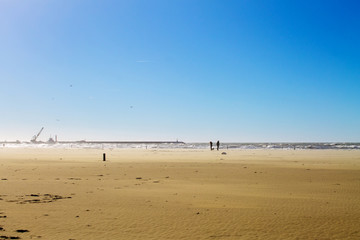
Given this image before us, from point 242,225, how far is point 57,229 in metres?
5.60

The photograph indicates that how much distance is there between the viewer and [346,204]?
13742 mm

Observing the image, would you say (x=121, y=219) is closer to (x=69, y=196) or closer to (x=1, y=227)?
(x=1, y=227)

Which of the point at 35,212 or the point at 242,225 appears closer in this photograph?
the point at 242,225

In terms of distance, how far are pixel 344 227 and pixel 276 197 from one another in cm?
511

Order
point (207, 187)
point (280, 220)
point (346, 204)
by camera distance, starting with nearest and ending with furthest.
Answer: point (280, 220) < point (346, 204) < point (207, 187)

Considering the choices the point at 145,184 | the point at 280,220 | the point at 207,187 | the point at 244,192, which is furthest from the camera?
the point at 145,184

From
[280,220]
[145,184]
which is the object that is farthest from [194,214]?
[145,184]

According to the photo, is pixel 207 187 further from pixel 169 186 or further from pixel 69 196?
pixel 69 196

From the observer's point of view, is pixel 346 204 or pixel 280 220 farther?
pixel 346 204

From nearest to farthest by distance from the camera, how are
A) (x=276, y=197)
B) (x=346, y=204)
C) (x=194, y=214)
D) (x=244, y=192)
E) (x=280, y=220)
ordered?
(x=280, y=220), (x=194, y=214), (x=346, y=204), (x=276, y=197), (x=244, y=192)

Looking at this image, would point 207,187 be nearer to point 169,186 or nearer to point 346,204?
point 169,186

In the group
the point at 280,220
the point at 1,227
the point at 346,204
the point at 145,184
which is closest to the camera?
the point at 1,227

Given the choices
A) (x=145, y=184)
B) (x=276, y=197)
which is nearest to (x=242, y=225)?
(x=276, y=197)

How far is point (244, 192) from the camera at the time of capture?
55.3ft
